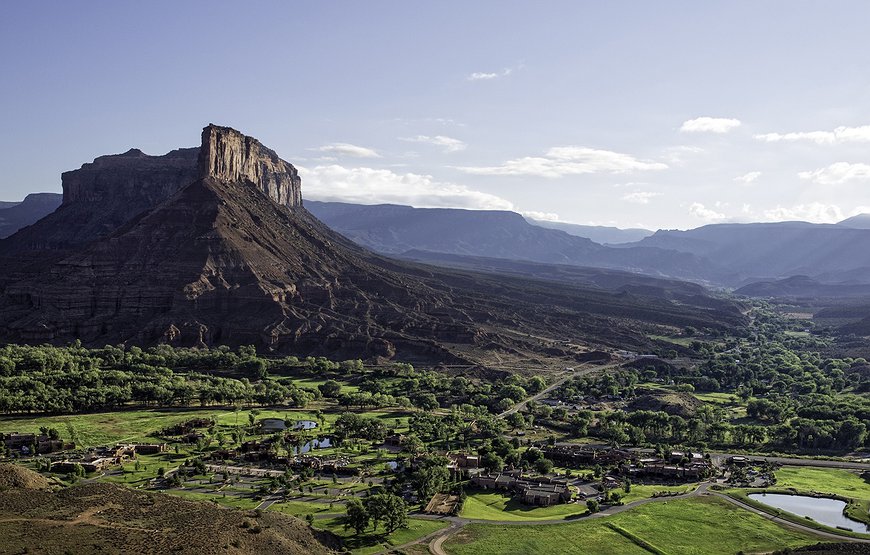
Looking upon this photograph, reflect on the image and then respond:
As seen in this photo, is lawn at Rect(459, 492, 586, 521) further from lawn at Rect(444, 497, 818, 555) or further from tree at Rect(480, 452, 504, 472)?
tree at Rect(480, 452, 504, 472)

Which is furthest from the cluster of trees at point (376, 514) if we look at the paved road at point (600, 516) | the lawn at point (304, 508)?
the lawn at point (304, 508)

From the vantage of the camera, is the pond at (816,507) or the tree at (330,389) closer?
the pond at (816,507)

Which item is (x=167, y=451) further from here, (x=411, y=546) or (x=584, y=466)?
(x=584, y=466)

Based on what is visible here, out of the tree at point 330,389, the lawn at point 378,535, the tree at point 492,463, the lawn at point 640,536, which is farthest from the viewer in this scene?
the tree at point 330,389

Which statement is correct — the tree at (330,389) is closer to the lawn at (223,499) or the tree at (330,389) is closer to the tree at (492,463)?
the tree at (492,463)

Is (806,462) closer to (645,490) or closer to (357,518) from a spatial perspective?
(645,490)

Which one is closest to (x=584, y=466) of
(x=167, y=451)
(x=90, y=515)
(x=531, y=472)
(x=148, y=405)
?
(x=531, y=472)
